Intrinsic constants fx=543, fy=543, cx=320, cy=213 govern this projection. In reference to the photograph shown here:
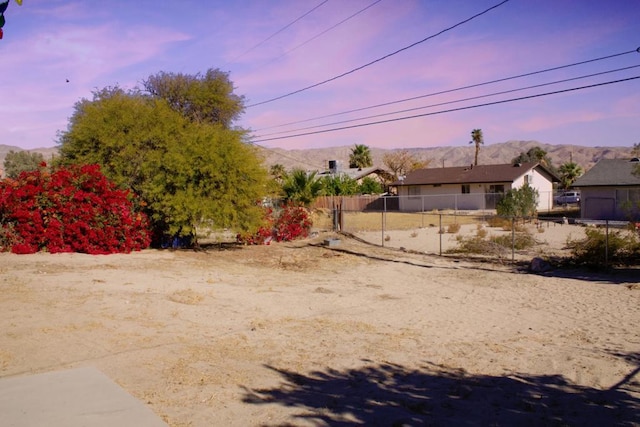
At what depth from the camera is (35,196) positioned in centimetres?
1833

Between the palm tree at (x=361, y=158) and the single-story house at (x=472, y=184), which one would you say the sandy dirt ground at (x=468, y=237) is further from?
the palm tree at (x=361, y=158)

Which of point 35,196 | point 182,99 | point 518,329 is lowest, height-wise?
point 518,329

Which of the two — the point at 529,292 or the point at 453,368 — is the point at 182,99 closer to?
the point at 529,292

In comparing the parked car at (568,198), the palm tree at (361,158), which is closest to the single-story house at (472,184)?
the parked car at (568,198)

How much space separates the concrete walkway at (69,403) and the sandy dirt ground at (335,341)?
306 millimetres

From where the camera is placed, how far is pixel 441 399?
253 inches

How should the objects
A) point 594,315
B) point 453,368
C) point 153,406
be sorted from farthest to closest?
1. point 594,315
2. point 453,368
3. point 153,406

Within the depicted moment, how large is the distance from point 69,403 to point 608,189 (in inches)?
1615

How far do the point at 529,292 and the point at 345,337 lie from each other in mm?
6833

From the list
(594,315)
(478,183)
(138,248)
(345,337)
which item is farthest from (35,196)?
(478,183)

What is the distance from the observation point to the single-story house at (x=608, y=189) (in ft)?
123

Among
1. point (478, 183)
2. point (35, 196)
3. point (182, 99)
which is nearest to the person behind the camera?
point (35, 196)

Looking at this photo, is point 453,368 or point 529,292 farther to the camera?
point 529,292

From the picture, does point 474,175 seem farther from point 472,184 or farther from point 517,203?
point 517,203
